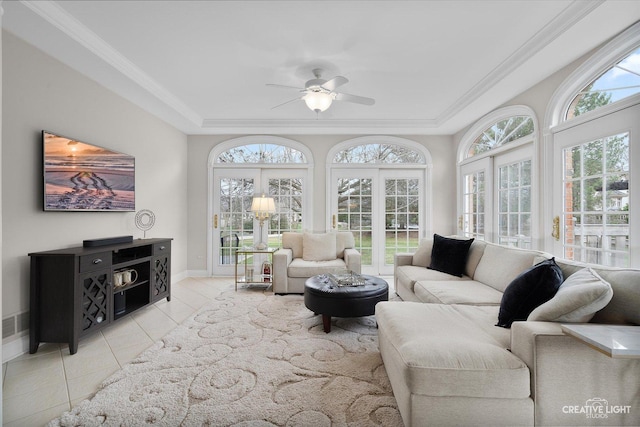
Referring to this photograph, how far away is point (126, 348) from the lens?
2.67 meters

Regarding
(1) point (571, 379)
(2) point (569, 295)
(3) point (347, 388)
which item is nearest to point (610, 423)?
(1) point (571, 379)

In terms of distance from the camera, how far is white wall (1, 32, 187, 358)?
2.45 m

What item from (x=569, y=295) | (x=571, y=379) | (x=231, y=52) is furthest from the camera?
(x=231, y=52)

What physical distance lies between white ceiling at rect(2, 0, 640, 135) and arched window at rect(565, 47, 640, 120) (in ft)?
0.91

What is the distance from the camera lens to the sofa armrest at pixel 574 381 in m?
1.50

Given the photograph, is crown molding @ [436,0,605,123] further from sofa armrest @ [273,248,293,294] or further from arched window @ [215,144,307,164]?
sofa armrest @ [273,248,293,294]

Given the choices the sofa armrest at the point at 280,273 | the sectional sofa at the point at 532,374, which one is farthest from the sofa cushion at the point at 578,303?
the sofa armrest at the point at 280,273

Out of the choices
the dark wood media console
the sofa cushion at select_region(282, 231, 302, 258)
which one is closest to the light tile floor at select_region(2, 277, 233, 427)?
the dark wood media console

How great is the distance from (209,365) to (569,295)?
96.6 inches

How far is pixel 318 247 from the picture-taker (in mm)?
4637

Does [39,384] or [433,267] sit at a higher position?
[433,267]

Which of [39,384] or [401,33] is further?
[401,33]

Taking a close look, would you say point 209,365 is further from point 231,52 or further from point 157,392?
point 231,52

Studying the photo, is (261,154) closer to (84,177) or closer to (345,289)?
(84,177)
